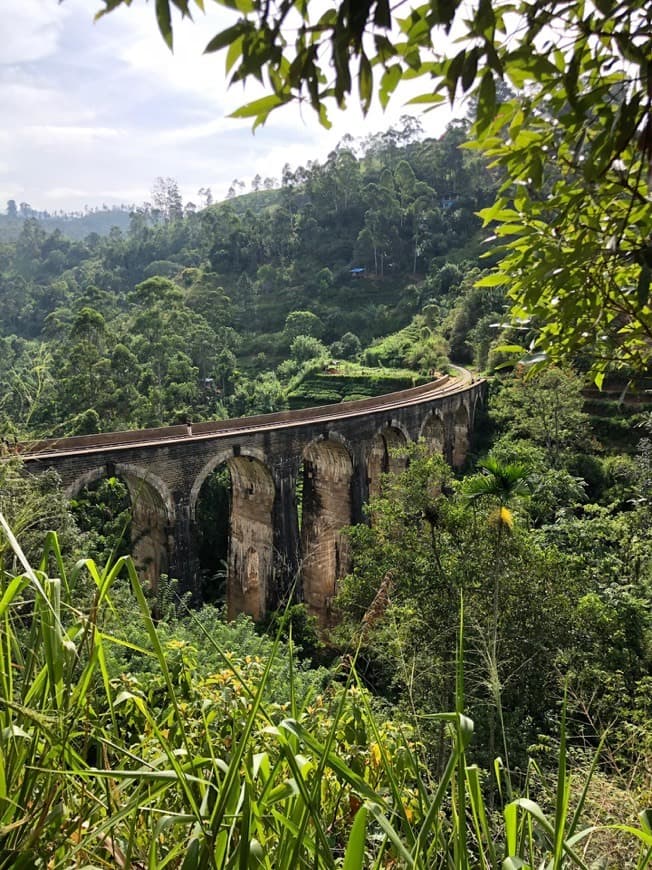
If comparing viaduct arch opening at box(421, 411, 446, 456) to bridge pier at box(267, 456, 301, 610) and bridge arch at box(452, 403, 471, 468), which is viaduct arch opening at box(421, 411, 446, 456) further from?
bridge pier at box(267, 456, 301, 610)

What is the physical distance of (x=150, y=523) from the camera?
40.5ft

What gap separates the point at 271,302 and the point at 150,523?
41624 millimetres

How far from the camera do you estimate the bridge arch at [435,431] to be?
20.5 metres

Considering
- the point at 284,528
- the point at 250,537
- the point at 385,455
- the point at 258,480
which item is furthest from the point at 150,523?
the point at 385,455

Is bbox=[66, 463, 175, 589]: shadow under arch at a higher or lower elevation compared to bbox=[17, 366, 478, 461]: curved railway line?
lower

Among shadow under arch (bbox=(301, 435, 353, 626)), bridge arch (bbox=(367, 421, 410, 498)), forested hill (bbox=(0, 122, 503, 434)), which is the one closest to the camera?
shadow under arch (bbox=(301, 435, 353, 626))

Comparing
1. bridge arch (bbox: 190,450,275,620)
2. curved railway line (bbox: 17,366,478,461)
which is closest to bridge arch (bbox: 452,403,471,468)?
curved railway line (bbox: 17,366,478,461)

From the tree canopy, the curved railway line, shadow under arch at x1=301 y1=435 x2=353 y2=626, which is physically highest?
the tree canopy

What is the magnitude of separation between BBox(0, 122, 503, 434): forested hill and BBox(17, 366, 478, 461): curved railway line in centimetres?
879

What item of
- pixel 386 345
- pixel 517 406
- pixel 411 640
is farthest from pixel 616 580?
pixel 386 345

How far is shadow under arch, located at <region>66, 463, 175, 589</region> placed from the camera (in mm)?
11099

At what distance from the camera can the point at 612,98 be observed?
1.69m

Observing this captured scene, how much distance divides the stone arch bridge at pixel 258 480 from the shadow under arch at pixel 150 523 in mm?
24

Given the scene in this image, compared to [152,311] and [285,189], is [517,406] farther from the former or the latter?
[285,189]
